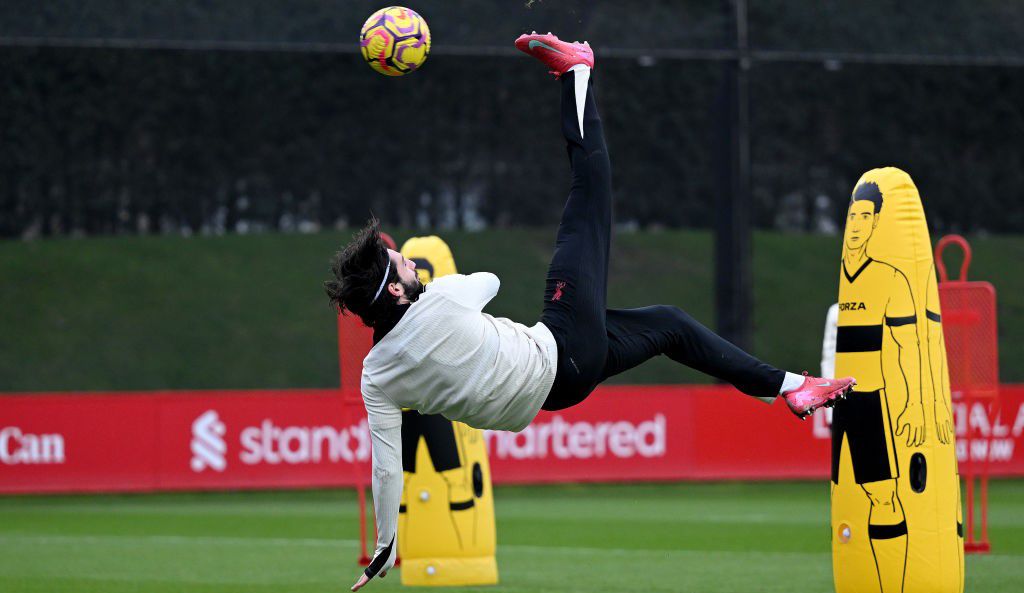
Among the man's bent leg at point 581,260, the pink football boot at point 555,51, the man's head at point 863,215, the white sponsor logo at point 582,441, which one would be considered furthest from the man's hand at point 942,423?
the white sponsor logo at point 582,441

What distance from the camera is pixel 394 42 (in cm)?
798

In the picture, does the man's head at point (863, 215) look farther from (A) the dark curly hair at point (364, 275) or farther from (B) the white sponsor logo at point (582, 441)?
(B) the white sponsor logo at point (582, 441)

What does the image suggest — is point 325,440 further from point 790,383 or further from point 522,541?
point 790,383

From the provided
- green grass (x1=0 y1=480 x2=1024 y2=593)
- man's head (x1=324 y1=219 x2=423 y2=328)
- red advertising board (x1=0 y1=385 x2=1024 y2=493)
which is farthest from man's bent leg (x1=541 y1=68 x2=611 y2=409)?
red advertising board (x1=0 y1=385 x2=1024 y2=493)

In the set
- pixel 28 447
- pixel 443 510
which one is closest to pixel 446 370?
pixel 443 510

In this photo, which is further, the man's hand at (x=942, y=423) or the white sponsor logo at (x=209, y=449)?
the white sponsor logo at (x=209, y=449)

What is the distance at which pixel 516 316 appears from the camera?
29484 millimetres

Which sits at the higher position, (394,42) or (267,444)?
(394,42)

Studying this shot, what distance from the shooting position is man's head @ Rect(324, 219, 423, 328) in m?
6.72

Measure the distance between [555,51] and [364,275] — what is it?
5.18 ft

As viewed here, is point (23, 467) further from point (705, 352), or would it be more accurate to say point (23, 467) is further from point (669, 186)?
point (669, 186)

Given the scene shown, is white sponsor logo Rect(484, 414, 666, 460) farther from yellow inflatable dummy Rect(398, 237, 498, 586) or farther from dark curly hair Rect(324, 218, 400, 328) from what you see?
dark curly hair Rect(324, 218, 400, 328)

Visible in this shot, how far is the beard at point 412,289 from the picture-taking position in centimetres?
Result: 684

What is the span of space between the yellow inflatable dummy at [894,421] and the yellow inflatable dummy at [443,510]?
9.19 ft
